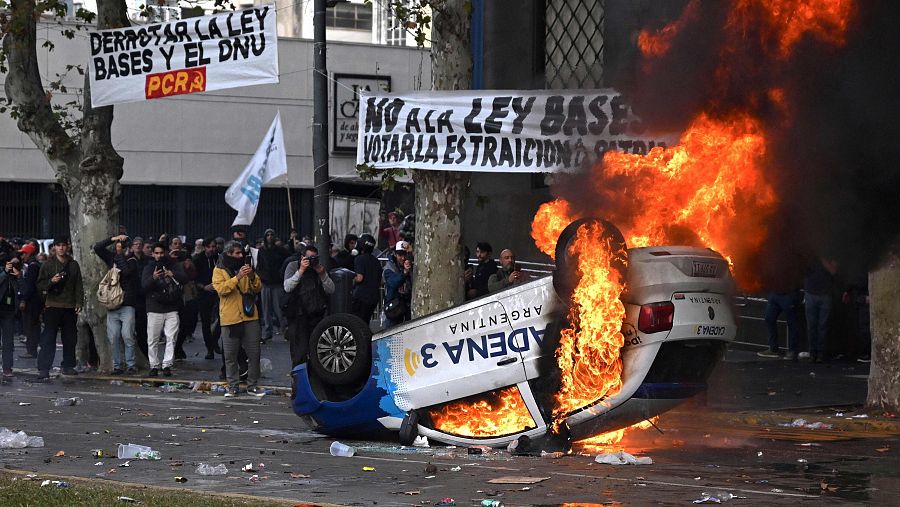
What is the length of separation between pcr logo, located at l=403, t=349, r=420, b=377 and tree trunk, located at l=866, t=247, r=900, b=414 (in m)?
4.97

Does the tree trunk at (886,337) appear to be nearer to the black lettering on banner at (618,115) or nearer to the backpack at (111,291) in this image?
the black lettering on banner at (618,115)

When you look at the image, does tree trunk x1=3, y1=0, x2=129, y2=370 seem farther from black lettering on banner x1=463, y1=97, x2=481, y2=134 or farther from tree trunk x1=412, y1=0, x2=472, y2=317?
black lettering on banner x1=463, y1=97, x2=481, y2=134

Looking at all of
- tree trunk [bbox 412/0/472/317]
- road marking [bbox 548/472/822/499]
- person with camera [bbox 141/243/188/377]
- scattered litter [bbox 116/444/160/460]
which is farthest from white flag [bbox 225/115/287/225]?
road marking [bbox 548/472/822/499]

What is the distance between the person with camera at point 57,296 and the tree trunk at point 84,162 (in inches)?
24.6

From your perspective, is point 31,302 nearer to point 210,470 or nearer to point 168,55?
point 168,55

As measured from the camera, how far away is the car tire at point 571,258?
9.84 meters

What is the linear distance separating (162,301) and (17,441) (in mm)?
7059

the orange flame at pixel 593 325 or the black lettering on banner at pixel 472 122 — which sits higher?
the black lettering on banner at pixel 472 122

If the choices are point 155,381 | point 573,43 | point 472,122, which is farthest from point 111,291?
point 573,43

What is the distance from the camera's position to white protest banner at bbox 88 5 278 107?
56.2ft

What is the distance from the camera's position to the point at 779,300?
18.5 m

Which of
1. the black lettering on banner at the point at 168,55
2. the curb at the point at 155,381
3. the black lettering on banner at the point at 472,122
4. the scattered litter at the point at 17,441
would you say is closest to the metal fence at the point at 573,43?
the black lettering on banner at the point at 472,122

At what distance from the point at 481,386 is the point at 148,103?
85.5 ft

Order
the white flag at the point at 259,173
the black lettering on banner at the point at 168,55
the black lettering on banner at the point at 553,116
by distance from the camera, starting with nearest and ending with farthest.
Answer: the black lettering on banner at the point at 553,116 < the black lettering on banner at the point at 168,55 < the white flag at the point at 259,173
